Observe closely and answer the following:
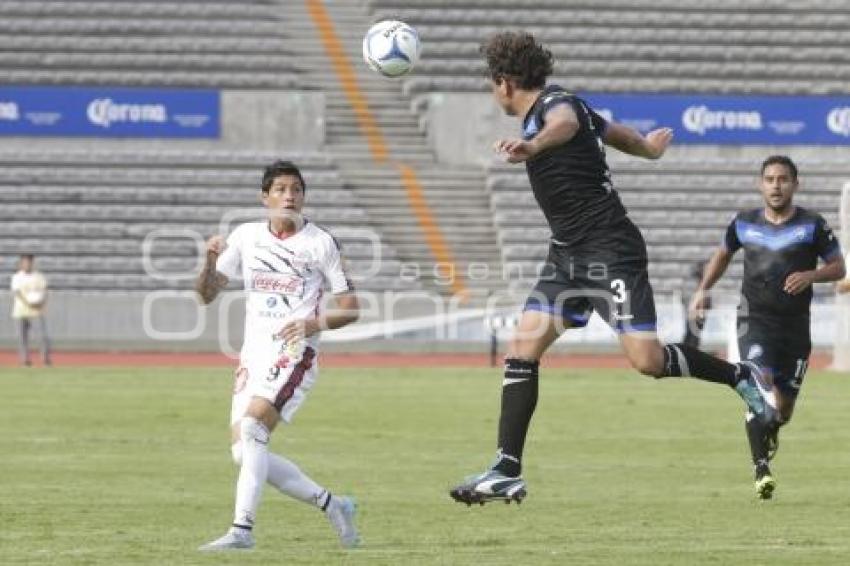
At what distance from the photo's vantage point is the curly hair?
10445mm

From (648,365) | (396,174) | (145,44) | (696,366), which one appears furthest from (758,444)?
(145,44)

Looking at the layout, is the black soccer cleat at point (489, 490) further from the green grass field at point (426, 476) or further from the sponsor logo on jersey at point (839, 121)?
the sponsor logo on jersey at point (839, 121)

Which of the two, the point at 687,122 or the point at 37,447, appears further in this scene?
the point at 687,122

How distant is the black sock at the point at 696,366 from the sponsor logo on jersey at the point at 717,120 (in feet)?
97.8

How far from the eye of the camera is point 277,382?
1048cm

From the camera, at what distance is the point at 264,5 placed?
4275 cm

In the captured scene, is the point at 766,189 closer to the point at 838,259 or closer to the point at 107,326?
the point at 838,259

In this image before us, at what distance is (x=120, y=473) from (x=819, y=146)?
28237 mm

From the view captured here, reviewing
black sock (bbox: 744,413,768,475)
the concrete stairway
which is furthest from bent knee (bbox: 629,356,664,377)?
the concrete stairway

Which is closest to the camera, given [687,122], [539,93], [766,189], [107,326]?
[539,93]

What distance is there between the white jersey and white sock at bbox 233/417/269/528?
1.23 feet

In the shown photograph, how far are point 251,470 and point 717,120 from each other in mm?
31783

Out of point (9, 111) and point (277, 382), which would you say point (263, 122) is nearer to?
point (9, 111)

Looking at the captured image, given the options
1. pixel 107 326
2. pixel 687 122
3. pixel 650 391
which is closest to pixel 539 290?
pixel 650 391
